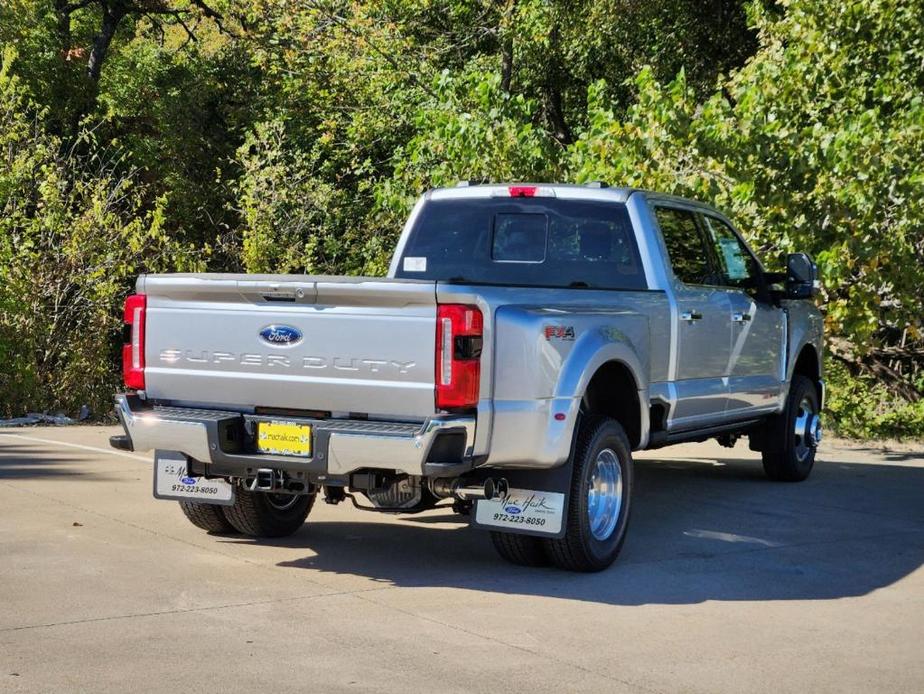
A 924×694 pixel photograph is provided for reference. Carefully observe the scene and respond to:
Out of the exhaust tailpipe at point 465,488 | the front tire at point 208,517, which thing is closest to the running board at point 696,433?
the exhaust tailpipe at point 465,488

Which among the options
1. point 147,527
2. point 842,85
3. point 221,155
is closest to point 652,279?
point 147,527

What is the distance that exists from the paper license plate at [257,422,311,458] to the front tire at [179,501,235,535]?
1240 millimetres

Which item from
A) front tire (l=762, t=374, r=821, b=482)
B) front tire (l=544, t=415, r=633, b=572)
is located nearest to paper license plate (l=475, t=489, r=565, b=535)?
front tire (l=544, t=415, r=633, b=572)

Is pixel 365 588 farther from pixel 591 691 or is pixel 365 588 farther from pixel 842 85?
pixel 842 85

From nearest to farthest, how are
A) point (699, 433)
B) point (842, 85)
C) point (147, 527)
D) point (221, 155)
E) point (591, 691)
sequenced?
point (591, 691)
point (147, 527)
point (699, 433)
point (842, 85)
point (221, 155)

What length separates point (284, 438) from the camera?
6941 millimetres

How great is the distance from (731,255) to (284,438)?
14.3 ft

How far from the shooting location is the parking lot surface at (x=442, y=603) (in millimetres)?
5527

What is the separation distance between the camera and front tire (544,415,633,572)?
729 cm

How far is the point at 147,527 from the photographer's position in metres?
8.54

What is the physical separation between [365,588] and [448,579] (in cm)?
51

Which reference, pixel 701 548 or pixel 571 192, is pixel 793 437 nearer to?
pixel 701 548

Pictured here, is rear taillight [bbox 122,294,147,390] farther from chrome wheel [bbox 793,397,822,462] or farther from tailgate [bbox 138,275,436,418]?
chrome wheel [bbox 793,397,822,462]

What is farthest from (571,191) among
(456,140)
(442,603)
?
(456,140)
